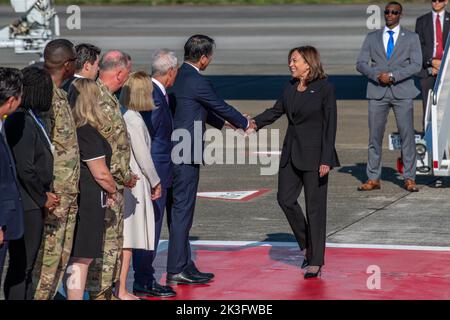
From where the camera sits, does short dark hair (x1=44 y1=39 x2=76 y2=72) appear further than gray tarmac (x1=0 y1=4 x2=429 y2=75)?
No

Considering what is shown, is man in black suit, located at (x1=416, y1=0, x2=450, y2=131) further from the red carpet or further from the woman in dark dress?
the woman in dark dress

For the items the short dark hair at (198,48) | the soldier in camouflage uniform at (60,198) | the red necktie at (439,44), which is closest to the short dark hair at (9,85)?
the soldier in camouflage uniform at (60,198)

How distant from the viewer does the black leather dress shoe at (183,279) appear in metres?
9.70

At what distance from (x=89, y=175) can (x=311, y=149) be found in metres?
A: 2.33

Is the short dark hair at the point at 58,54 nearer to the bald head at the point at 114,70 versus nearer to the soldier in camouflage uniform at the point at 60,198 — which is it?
the soldier in camouflage uniform at the point at 60,198

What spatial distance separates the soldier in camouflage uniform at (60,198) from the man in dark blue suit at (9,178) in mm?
557

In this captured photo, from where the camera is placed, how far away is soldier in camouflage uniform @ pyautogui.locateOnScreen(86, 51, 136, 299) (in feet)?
27.6

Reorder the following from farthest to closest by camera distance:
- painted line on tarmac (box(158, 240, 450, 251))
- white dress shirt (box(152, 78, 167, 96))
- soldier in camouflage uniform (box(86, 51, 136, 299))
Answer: painted line on tarmac (box(158, 240, 450, 251))
white dress shirt (box(152, 78, 167, 96))
soldier in camouflage uniform (box(86, 51, 136, 299))

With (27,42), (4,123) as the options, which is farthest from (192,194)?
(27,42)

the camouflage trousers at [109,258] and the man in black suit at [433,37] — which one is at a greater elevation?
the man in black suit at [433,37]

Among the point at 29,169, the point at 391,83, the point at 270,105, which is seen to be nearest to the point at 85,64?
the point at 29,169

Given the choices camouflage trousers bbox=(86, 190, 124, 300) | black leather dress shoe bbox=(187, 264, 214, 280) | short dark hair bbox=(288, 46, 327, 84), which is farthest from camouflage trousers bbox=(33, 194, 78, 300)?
short dark hair bbox=(288, 46, 327, 84)

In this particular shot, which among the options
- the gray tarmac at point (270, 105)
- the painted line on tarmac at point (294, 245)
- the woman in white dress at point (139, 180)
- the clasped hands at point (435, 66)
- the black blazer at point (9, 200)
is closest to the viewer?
the black blazer at point (9, 200)
